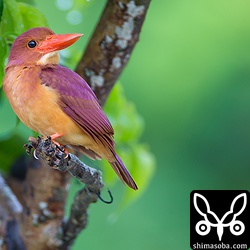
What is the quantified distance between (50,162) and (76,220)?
0.47m

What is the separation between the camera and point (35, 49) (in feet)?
5.72

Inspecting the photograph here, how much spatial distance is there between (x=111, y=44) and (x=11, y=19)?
0.30 meters

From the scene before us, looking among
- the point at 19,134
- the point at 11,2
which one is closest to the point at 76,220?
the point at 19,134

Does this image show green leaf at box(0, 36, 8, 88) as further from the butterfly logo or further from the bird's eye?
the butterfly logo

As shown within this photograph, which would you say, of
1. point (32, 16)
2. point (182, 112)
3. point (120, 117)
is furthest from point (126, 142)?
point (182, 112)

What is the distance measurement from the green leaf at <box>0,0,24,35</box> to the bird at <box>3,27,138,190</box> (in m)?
0.16

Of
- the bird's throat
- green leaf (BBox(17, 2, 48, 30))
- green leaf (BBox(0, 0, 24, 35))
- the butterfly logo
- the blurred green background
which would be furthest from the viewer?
the blurred green background

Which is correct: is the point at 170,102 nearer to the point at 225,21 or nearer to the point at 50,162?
the point at 225,21

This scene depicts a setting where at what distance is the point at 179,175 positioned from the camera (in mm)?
3619

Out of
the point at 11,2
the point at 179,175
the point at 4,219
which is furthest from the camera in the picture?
the point at 179,175

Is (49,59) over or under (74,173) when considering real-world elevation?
over

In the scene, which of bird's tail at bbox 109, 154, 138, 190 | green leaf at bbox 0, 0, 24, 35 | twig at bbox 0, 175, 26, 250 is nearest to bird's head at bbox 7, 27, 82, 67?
green leaf at bbox 0, 0, 24, 35

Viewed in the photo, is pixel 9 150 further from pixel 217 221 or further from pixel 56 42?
pixel 56 42

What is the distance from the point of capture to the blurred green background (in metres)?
3.65
